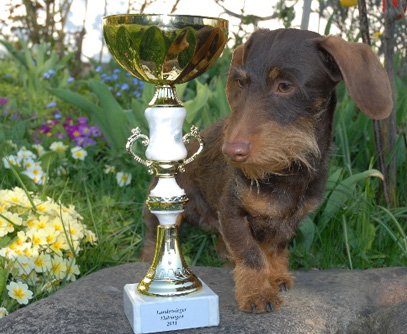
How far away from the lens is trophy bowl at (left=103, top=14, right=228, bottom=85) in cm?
232

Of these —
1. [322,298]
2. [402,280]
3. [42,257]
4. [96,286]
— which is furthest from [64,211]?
[402,280]

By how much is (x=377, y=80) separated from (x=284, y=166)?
51 cm

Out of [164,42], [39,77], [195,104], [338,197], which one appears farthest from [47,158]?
[39,77]

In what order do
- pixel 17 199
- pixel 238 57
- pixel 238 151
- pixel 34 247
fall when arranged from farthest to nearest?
pixel 17 199 → pixel 34 247 → pixel 238 57 → pixel 238 151

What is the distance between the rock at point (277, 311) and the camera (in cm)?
248

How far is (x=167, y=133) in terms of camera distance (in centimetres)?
249

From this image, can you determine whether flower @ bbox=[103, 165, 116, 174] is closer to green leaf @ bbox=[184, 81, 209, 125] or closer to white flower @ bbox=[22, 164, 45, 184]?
white flower @ bbox=[22, 164, 45, 184]

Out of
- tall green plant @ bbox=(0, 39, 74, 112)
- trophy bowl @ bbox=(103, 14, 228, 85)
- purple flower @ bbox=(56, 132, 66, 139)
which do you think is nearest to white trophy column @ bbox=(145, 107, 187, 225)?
trophy bowl @ bbox=(103, 14, 228, 85)

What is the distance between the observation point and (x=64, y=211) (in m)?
3.51

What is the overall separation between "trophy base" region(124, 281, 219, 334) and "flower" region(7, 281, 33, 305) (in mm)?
696

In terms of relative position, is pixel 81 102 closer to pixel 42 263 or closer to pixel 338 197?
pixel 42 263

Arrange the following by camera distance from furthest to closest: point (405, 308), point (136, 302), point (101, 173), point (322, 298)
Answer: point (101, 173), point (322, 298), point (405, 308), point (136, 302)

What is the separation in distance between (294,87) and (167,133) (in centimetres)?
56

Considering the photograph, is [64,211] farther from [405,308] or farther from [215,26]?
[405,308]
